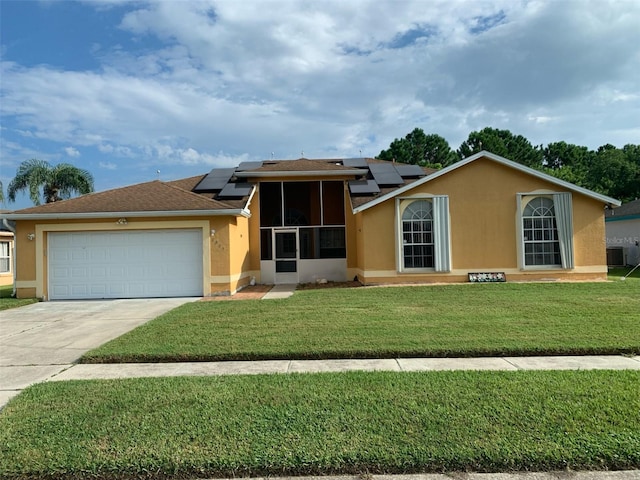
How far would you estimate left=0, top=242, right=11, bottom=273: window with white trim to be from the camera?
20203 millimetres

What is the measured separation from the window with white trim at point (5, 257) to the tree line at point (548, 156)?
115 feet

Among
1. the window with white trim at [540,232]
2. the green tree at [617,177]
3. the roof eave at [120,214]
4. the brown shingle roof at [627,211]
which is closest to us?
the roof eave at [120,214]

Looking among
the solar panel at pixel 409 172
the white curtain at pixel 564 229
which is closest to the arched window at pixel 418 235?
the solar panel at pixel 409 172

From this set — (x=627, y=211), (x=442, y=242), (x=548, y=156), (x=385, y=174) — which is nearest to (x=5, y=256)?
(x=385, y=174)

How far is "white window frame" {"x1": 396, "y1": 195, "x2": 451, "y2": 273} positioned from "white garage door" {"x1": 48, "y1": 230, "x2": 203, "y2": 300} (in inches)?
264

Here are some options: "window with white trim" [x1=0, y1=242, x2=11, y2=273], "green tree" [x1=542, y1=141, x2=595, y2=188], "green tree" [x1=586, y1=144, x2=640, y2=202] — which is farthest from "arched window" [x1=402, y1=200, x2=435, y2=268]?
"green tree" [x1=542, y1=141, x2=595, y2=188]

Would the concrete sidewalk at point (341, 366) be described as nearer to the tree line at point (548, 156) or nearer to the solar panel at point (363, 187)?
the solar panel at point (363, 187)

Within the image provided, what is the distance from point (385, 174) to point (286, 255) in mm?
5257

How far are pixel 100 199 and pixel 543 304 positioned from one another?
46.2 ft

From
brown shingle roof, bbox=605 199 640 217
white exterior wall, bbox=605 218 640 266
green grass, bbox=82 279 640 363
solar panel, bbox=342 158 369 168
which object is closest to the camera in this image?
green grass, bbox=82 279 640 363

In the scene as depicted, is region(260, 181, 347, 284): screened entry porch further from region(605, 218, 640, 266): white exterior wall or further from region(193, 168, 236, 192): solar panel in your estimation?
region(605, 218, 640, 266): white exterior wall

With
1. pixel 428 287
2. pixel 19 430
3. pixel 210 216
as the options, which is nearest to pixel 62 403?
pixel 19 430

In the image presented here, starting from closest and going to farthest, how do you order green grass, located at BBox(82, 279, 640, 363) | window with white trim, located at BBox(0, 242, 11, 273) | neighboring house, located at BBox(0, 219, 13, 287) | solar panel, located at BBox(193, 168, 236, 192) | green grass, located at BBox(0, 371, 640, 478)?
green grass, located at BBox(0, 371, 640, 478) < green grass, located at BBox(82, 279, 640, 363) < solar panel, located at BBox(193, 168, 236, 192) < neighboring house, located at BBox(0, 219, 13, 287) < window with white trim, located at BBox(0, 242, 11, 273)

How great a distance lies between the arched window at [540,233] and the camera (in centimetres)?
1440
